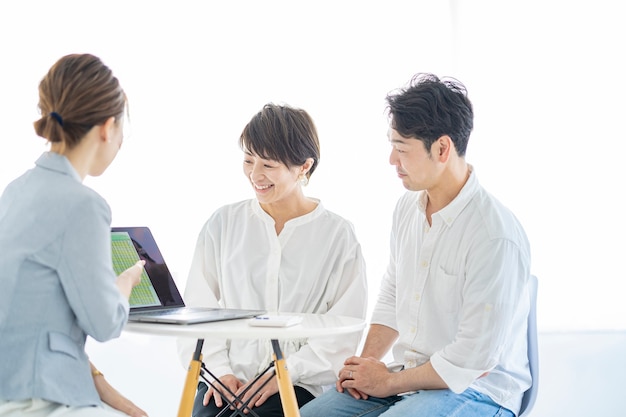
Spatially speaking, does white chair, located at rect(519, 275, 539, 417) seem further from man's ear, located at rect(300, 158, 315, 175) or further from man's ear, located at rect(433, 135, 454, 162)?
man's ear, located at rect(300, 158, 315, 175)

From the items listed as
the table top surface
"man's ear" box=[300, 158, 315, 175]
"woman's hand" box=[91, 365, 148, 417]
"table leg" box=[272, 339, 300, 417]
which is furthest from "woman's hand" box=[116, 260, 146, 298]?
"man's ear" box=[300, 158, 315, 175]

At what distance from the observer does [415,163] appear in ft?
6.68

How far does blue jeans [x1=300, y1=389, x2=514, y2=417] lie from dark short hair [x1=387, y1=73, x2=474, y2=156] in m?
0.64

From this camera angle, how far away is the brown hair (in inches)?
60.9

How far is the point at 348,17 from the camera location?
3475 mm

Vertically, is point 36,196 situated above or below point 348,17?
below

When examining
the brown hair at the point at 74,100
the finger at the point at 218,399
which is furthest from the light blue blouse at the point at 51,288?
the finger at the point at 218,399

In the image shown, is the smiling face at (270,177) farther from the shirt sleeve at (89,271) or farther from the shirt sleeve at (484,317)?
the shirt sleeve at (89,271)

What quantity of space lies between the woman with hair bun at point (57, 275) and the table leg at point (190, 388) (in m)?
0.33

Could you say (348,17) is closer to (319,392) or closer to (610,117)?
(610,117)

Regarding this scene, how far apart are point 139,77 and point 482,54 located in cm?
154

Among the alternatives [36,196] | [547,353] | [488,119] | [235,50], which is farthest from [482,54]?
[36,196]

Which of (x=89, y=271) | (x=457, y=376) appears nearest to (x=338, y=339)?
(x=457, y=376)

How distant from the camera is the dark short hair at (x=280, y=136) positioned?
89.4 inches
